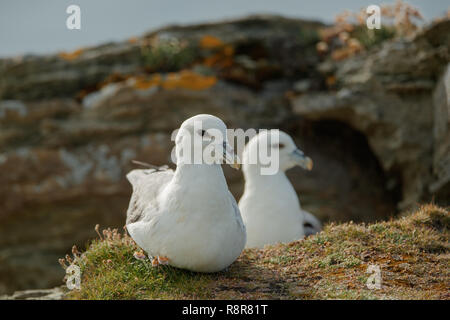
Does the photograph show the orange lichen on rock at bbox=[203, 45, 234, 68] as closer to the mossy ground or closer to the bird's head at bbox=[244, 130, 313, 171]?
the bird's head at bbox=[244, 130, 313, 171]

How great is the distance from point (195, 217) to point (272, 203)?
7.77 ft

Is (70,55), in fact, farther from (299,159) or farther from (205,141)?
(205,141)

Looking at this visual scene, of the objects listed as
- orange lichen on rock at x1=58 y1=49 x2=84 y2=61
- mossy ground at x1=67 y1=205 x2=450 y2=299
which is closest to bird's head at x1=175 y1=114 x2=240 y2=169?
mossy ground at x1=67 y1=205 x2=450 y2=299

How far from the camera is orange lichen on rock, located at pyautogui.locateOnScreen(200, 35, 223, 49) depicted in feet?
31.5

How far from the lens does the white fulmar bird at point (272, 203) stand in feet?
17.9

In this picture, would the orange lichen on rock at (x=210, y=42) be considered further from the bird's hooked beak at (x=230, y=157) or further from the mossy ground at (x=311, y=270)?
the bird's hooked beak at (x=230, y=157)

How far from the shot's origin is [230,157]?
3332mm

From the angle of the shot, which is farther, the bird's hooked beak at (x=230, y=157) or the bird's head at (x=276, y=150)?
the bird's head at (x=276, y=150)

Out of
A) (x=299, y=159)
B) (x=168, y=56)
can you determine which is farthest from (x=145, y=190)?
(x=168, y=56)

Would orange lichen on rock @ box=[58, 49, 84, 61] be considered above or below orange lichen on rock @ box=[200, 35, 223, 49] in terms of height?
below

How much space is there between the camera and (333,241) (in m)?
4.25

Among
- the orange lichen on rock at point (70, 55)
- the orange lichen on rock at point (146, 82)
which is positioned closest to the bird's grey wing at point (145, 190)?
the orange lichen on rock at point (146, 82)

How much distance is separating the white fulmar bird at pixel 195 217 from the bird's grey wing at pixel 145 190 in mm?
159

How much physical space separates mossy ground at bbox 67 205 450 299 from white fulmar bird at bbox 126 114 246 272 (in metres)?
0.18
